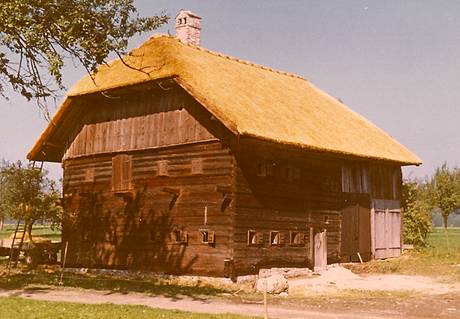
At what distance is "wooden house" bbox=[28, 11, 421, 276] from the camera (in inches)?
835

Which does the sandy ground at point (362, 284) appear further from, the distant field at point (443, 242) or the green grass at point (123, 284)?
the distant field at point (443, 242)

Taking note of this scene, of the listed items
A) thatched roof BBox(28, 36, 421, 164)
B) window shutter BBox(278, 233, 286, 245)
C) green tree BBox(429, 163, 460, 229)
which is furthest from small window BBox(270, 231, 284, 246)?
green tree BBox(429, 163, 460, 229)

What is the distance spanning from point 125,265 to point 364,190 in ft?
38.6

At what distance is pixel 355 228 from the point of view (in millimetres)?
27453

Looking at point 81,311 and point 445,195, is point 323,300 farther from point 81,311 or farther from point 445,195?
point 445,195

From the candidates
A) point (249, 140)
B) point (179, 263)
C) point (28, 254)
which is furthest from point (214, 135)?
point (28, 254)

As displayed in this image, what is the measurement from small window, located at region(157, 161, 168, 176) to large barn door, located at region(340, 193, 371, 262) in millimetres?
8500

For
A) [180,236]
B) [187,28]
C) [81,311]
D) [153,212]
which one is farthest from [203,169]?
[187,28]

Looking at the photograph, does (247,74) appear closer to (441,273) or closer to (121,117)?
(121,117)

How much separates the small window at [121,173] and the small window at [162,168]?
166 cm

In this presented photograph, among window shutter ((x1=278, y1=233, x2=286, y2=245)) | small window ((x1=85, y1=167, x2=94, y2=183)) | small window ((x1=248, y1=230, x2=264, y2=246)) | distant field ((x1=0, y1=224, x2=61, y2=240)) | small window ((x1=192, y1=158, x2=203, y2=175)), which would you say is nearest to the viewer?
small window ((x1=248, y1=230, x2=264, y2=246))

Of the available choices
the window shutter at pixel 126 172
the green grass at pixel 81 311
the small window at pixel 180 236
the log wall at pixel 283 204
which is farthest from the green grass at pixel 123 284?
the window shutter at pixel 126 172

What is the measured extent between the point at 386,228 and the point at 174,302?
16.7 meters

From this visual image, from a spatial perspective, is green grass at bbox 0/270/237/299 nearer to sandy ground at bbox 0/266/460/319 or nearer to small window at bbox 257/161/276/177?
sandy ground at bbox 0/266/460/319
